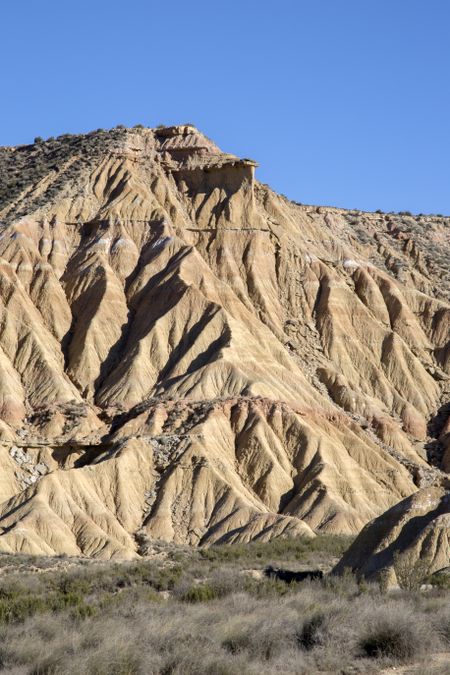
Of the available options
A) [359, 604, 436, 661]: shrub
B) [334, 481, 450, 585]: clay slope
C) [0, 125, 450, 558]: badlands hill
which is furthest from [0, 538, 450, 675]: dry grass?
[0, 125, 450, 558]: badlands hill

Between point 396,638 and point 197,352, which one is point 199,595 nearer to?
point 396,638

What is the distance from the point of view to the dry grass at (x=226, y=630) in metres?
19.0

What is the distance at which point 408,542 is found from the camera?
1264 inches

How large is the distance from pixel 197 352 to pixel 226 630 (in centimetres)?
5510

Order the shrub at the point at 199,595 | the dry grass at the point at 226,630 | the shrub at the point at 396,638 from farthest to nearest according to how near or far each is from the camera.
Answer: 1. the shrub at the point at 199,595
2. the shrub at the point at 396,638
3. the dry grass at the point at 226,630

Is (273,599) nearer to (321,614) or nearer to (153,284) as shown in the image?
(321,614)

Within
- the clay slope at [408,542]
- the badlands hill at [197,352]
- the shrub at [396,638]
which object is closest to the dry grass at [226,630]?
the shrub at [396,638]

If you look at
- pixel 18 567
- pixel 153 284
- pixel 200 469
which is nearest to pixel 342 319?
pixel 153 284

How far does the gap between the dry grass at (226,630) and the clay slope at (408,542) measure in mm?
1550

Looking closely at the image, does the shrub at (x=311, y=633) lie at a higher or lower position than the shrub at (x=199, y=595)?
higher

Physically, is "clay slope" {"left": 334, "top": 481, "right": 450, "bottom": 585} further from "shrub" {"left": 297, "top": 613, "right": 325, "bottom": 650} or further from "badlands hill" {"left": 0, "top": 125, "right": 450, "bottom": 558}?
"badlands hill" {"left": 0, "top": 125, "right": 450, "bottom": 558}

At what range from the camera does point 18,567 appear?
42688 millimetres

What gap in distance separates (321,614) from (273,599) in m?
5.06

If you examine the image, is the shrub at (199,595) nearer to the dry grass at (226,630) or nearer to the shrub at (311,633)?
the dry grass at (226,630)
